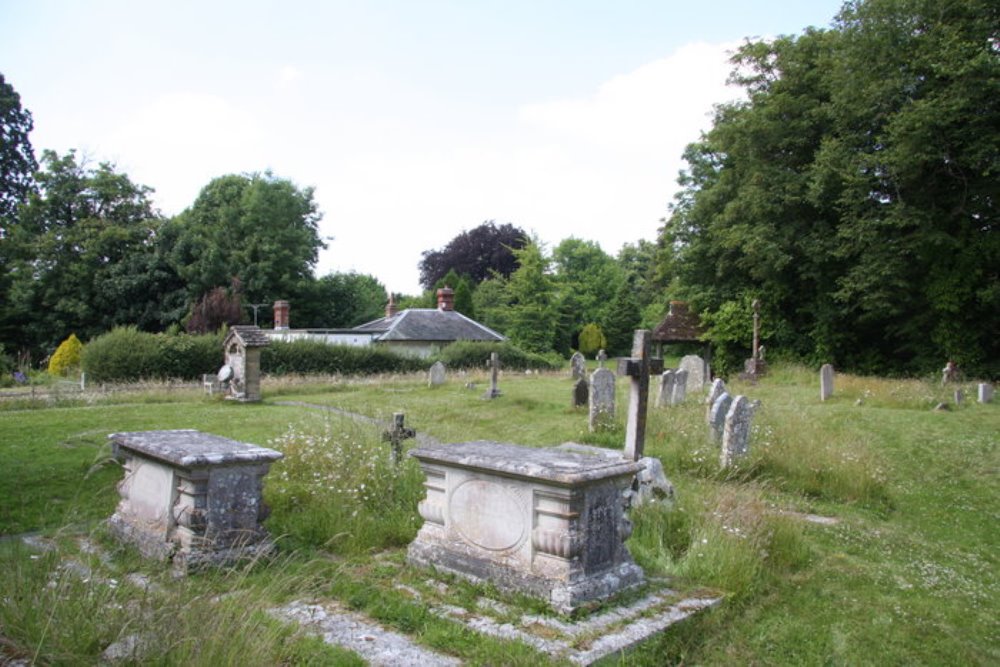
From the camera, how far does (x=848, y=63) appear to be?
23094mm

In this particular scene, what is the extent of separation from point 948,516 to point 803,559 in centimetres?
377

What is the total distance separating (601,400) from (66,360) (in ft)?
87.4

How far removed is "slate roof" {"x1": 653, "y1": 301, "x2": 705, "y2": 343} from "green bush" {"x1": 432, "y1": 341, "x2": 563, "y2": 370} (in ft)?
22.1

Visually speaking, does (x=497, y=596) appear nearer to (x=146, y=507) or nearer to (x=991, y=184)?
(x=146, y=507)

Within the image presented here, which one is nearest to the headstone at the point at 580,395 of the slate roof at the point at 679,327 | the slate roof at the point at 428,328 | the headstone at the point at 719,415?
the headstone at the point at 719,415

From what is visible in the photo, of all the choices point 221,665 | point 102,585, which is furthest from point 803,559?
point 102,585

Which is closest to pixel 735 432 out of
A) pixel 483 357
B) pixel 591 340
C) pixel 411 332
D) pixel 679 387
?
pixel 679 387

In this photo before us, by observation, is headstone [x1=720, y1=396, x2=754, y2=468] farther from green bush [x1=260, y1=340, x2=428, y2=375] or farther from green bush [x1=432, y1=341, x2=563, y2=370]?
green bush [x1=432, y1=341, x2=563, y2=370]

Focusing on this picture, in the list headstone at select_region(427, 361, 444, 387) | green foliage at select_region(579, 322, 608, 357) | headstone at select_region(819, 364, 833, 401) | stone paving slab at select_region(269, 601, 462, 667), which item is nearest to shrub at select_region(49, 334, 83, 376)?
headstone at select_region(427, 361, 444, 387)

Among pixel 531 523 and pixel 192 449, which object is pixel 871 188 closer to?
pixel 531 523

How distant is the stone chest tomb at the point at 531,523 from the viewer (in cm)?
451

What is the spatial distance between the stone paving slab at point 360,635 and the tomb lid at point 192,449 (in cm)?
138

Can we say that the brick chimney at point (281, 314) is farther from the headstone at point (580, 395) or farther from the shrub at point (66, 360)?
the headstone at point (580, 395)

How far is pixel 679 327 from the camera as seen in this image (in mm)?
31109
